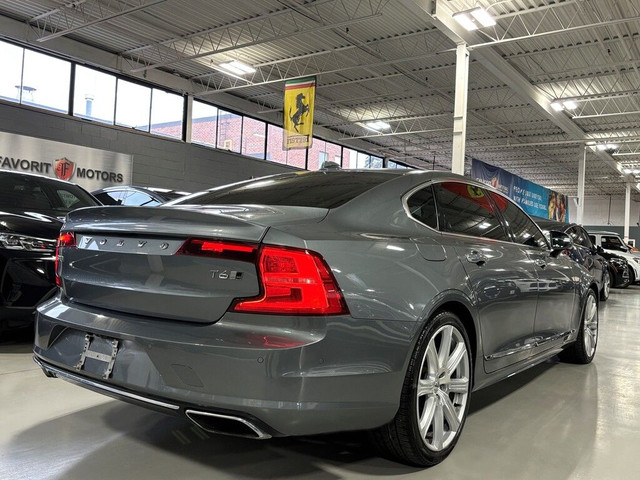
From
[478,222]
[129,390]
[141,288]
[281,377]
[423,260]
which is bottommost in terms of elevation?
[129,390]

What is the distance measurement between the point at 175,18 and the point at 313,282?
38.4 ft

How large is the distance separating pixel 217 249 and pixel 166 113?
15006mm

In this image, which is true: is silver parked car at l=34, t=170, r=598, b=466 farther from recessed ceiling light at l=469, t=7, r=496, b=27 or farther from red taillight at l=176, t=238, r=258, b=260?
recessed ceiling light at l=469, t=7, r=496, b=27

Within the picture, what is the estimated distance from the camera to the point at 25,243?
3.82m

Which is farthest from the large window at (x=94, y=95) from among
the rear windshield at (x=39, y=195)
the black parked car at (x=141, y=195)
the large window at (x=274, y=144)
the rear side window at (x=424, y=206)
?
the rear side window at (x=424, y=206)

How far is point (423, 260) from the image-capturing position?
226 cm

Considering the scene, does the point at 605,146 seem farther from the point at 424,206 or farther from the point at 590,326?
the point at 424,206

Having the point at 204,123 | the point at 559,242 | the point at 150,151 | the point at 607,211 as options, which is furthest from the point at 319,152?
the point at 607,211

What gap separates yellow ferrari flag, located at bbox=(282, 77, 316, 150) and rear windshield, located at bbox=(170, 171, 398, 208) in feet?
29.3

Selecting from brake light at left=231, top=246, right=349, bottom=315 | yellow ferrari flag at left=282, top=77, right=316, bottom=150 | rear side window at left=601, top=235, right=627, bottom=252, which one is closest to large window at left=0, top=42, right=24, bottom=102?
yellow ferrari flag at left=282, top=77, right=316, bottom=150

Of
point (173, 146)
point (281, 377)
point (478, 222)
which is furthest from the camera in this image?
point (173, 146)

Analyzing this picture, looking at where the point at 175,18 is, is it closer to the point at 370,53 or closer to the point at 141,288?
the point at 370,53

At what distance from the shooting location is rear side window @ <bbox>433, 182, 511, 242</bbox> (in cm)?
269

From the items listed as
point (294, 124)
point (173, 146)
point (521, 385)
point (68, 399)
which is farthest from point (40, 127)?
point (521, 385)
